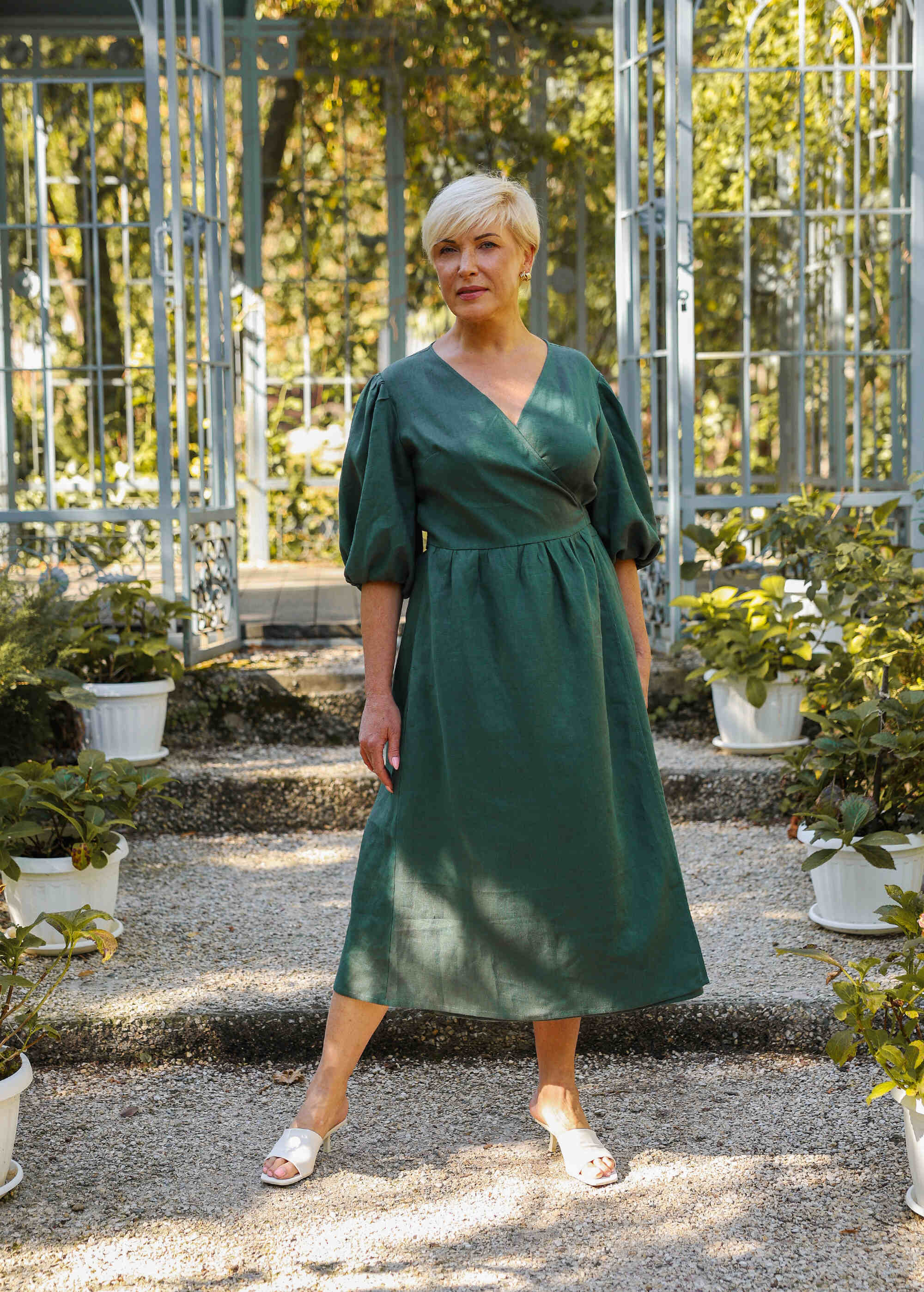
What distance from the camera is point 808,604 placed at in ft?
15.1

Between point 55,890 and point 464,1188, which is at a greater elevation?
point 55,890

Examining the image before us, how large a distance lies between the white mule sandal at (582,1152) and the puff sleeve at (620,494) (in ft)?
3.09

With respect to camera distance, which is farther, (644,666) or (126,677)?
(126,677)

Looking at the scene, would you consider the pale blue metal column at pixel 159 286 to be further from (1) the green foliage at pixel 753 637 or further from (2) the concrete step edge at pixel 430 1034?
(2) the concrete step edge at pixel 430 1034

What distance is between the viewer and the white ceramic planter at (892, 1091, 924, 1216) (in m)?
1.99

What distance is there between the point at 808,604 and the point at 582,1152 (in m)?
2.78

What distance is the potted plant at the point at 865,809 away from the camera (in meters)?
2.93

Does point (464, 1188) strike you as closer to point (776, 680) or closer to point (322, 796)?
point (322, 796)

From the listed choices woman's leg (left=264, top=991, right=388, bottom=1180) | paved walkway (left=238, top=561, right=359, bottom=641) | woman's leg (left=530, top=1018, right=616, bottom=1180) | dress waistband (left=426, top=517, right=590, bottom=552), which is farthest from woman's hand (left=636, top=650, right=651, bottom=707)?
paved walkway (left=238, top=561, right=359, bottom=641)

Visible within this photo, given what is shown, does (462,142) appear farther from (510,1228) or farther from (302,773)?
(510,1228)

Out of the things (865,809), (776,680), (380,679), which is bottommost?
(865,809)

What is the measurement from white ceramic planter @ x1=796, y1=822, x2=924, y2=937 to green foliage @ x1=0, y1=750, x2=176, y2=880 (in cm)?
152

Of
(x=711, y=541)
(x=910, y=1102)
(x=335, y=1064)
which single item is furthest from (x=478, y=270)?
(x=711, y=541)

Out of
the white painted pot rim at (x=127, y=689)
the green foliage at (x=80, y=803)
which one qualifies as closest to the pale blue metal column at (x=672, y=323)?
the white painted pot rim at (x=127, y=689)
